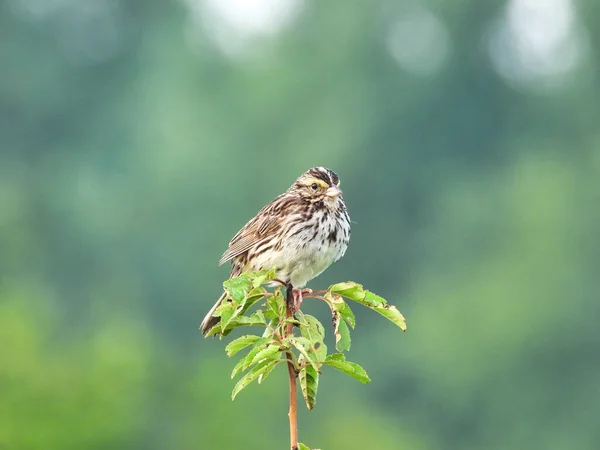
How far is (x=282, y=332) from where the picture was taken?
315 centimetres

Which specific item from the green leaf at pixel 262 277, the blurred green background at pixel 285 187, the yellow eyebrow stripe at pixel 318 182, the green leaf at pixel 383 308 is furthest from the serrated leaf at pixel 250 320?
the blurred green background at pixel 285 187

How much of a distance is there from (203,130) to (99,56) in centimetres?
945

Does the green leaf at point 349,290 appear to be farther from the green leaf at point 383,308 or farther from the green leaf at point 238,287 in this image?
the green leaf at point 238,287

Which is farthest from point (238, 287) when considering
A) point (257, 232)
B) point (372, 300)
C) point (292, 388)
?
point (257, 232)

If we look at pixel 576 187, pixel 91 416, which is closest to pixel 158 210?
pixel 576 187

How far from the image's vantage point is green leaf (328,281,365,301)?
11.1ft

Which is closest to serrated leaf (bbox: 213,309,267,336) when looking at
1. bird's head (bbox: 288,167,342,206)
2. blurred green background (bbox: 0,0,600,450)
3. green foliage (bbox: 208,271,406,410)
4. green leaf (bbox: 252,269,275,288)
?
green foliage (bbox: 208,271,406,410)

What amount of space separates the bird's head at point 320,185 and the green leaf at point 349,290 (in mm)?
1859

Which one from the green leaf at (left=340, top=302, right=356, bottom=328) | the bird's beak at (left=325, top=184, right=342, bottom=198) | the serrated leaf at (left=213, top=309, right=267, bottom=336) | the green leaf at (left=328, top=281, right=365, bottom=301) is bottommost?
the serrated leaf at (left=213, top=309, right=267, bottom=336)

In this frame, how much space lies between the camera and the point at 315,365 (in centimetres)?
303

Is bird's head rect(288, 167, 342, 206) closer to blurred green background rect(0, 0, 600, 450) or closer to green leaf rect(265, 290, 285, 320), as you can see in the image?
green leaf rect(265, 290, 285, 320)

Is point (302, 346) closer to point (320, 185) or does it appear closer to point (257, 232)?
point (320, 185)

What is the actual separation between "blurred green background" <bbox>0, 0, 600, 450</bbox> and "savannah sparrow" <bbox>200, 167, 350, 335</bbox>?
1890 centimetres

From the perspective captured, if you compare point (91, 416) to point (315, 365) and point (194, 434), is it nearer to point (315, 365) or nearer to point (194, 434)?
point (194, 434)
